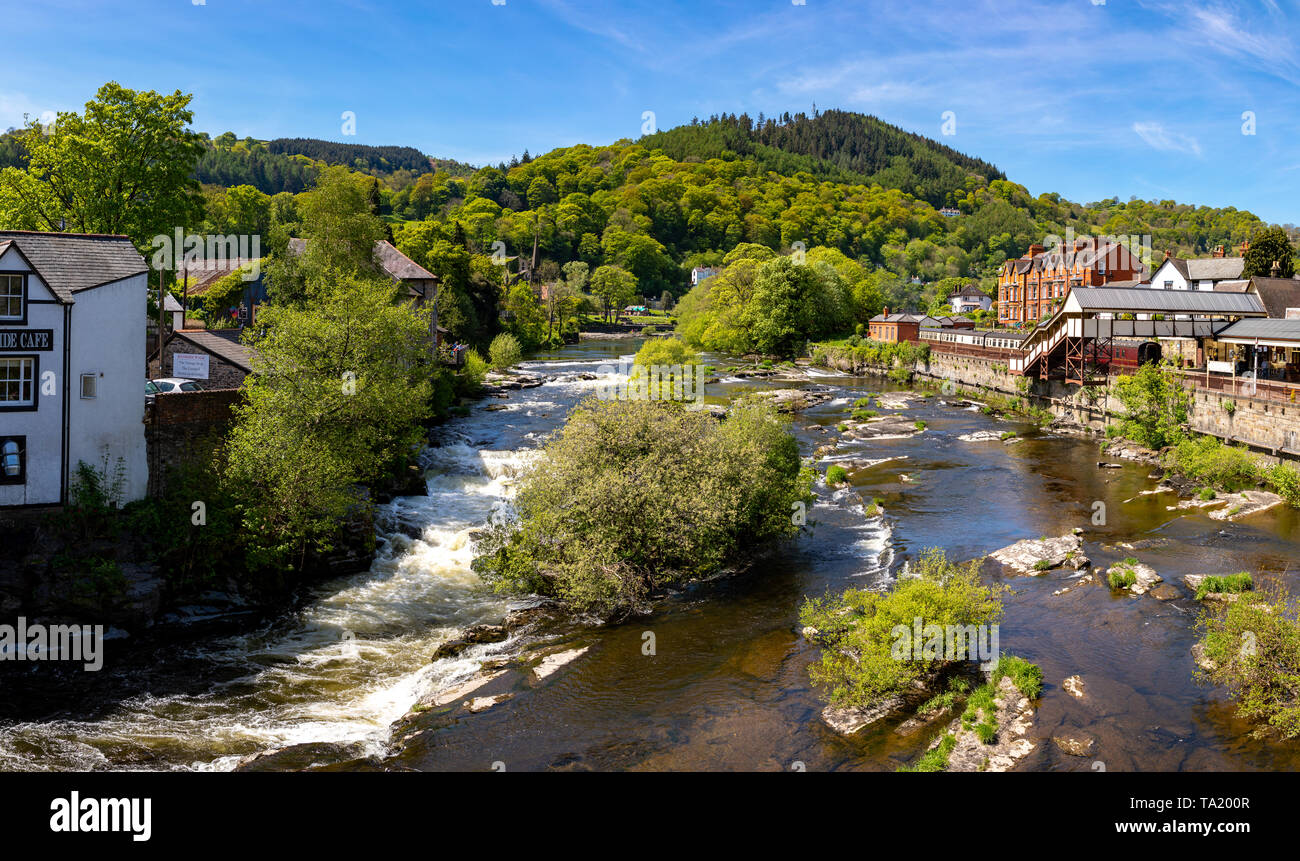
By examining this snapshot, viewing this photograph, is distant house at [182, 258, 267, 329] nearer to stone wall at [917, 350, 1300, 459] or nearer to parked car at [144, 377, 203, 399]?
parked car at [144, 377, 203, 399]

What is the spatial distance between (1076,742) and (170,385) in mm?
33302

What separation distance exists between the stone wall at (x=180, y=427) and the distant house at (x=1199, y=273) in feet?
267

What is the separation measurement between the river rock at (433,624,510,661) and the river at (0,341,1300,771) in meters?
0.47

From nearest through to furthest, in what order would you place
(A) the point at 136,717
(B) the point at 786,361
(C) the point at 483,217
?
1. (A) the point at 136,717
2. (B) the point at 786,361
3. (C) the point at 483,217

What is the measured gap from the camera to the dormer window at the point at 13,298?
24266 millimetres

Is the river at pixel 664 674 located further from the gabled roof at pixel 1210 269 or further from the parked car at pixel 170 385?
the gabled roof at pixel 1210 269

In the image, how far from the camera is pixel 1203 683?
19.6m

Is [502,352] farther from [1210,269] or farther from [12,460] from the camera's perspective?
[1210,269]

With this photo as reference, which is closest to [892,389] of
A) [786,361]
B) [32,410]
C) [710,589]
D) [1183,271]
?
[786,361]

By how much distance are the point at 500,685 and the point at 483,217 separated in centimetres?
17649

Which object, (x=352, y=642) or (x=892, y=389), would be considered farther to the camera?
(x=892, y=389)
